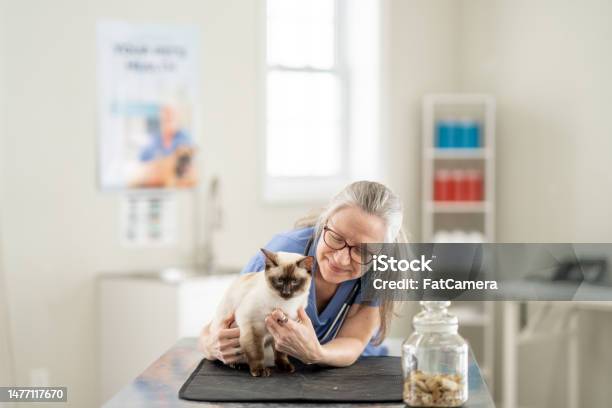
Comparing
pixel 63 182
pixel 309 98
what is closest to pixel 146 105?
pixel 63 182

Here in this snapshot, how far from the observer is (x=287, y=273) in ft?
3.96

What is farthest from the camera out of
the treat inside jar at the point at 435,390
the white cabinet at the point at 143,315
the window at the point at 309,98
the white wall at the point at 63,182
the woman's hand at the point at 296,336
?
the window at the point at 309,98

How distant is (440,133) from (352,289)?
2.08m

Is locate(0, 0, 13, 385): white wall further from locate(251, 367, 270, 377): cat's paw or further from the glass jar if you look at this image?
the glass jar

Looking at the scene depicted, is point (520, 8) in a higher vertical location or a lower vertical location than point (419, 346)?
higher

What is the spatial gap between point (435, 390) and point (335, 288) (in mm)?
263

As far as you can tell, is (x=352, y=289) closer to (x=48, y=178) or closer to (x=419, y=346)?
(x=419, y=346)

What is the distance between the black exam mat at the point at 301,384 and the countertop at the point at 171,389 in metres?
0.01

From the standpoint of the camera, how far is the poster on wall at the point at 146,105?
2.82 meters

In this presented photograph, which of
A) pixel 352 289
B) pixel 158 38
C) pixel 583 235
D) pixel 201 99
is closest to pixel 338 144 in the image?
pixel 201 99

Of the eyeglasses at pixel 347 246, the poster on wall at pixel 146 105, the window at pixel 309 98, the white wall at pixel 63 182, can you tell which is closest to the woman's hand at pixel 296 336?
the eyeglasses at pixel 347 246

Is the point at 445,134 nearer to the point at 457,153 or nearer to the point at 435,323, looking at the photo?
the point at 457,153

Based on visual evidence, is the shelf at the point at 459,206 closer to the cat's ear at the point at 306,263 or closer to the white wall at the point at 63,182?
the white wall at the point at 63,182

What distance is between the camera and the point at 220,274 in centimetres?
290
